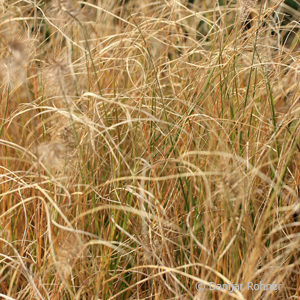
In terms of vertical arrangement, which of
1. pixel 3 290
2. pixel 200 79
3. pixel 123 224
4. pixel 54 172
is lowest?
pixel 3 290

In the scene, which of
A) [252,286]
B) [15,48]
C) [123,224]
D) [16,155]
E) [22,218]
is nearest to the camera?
[15,48]

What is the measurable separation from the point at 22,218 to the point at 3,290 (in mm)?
205

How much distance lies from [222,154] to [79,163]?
1.17 feet

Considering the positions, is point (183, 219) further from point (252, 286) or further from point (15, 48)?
point (15, 48)

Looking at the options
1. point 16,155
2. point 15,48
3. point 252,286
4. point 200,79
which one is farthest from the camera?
point 16,155

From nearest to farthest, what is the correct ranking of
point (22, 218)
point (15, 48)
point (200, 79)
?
1. point (15, 48)
2. point (22, 218)
3. point (200, 79)

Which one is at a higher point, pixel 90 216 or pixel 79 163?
pixel 79 163

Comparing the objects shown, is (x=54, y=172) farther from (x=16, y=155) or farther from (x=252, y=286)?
(x=252, y=286)

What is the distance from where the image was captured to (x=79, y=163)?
3.84ft

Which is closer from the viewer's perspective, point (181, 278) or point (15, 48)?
point (15, 48)

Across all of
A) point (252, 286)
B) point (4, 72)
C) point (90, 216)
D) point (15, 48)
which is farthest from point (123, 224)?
point (4, 72)

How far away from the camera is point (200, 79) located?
146cm

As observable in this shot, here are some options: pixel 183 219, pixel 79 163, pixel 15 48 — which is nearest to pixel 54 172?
pixel 79 163

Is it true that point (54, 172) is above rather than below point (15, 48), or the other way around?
below
